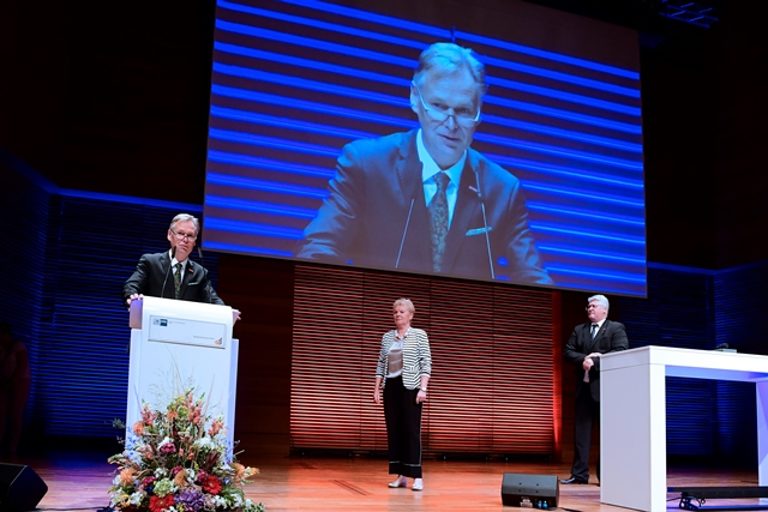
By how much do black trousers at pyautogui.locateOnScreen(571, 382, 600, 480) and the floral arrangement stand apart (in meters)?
3.57

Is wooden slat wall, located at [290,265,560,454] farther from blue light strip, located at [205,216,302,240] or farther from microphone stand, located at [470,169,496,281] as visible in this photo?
microphone stand, located at [470,169,496,281]

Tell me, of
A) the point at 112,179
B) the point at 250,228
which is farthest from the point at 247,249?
the point at 112,179

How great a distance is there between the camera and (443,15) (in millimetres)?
8344

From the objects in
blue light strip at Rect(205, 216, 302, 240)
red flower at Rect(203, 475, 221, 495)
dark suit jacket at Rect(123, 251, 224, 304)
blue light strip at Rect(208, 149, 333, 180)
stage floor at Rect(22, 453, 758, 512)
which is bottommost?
stage floor at Rect(22, 453, 758, 512)

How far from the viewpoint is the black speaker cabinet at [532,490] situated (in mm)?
4639

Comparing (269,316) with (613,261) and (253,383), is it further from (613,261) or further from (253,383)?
(613,261)

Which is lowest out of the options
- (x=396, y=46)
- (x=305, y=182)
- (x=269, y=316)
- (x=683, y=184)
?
(x=269, y=316)

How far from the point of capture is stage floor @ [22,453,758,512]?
176 inches

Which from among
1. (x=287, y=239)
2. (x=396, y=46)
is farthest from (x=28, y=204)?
(x=396, y=46)

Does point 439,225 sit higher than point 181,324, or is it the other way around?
point 439,225

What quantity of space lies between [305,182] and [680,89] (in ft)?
18.4

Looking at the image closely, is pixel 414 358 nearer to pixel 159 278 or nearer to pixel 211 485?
pixel 159 278

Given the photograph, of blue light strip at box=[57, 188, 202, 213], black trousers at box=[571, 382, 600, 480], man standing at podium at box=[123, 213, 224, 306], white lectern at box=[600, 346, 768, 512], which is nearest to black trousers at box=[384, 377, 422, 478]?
white lectern at box=[600, 346, 768, 512]

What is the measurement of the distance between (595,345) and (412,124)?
288 cm
